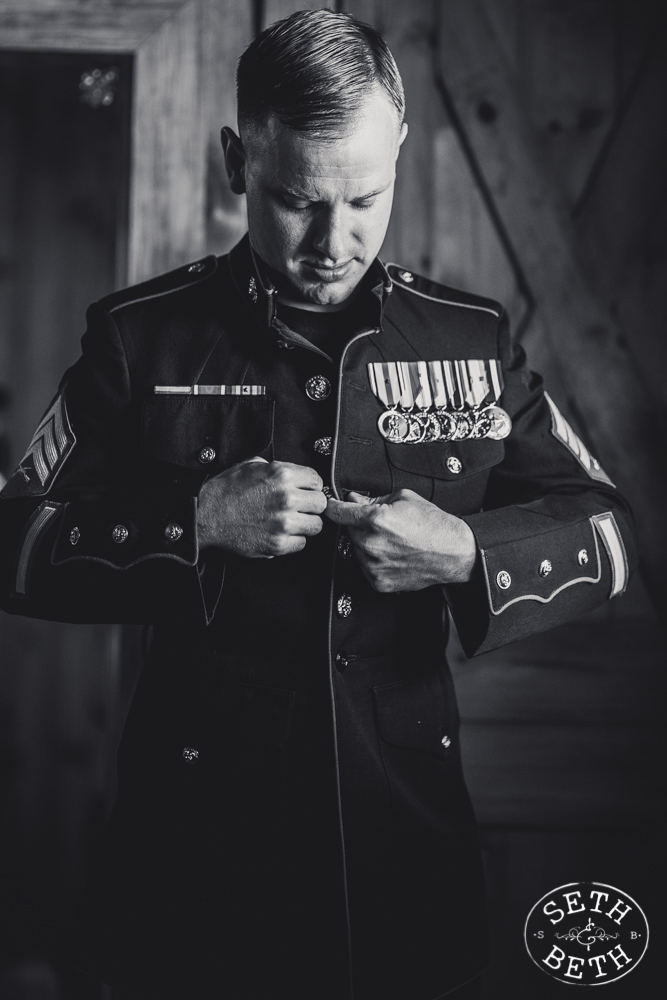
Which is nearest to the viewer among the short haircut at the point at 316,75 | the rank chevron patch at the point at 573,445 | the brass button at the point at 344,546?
the short haircut at the point at 316,75

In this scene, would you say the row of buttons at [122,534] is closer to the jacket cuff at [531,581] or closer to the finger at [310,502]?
the finger at [310,502]

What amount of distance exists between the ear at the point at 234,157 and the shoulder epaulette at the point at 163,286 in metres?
0.15

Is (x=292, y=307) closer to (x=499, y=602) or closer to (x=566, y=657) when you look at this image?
(x=499, y=602)

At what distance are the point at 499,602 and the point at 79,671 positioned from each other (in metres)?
2.21

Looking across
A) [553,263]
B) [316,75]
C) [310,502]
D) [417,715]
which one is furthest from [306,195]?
[553,263]

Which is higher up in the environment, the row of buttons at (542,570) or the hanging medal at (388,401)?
the hanging medal at (388,401)

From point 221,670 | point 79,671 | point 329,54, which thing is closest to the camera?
→ point 329,54

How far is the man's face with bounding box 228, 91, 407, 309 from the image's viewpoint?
3.46ft

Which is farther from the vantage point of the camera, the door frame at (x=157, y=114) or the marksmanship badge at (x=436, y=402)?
the door frame at (x=157, y=114)

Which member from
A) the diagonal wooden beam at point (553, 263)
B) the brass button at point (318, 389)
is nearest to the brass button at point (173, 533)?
the brass button at point (318, 389)

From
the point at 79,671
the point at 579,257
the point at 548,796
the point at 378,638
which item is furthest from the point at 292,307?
the point at 79,671

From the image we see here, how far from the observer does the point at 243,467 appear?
1092 mm

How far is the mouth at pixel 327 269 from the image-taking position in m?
1.12

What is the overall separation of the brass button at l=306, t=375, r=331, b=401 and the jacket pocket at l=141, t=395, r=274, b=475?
0.05m
